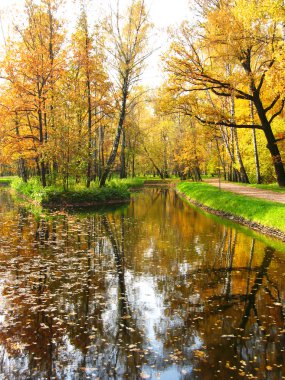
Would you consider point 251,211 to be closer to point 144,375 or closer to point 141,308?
point 141,308

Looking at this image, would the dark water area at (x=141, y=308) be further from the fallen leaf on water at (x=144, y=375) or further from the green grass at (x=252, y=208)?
the green grass at (x=252, y=208)

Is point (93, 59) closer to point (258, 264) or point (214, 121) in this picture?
point (214, 121)

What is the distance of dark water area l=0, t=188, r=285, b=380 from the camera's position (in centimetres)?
Result: 504

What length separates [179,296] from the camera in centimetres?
764

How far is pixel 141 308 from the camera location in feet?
23.0

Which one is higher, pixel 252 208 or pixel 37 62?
pixel 37 62

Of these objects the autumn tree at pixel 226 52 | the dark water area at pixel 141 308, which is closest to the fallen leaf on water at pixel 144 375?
the dark water area at pixel 141 308

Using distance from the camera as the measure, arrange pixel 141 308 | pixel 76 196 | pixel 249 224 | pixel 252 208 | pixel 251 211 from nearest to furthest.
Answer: pixel 141 308
pixel 249 224
pixel 251 211
pixel 252 208
pixel 76 196

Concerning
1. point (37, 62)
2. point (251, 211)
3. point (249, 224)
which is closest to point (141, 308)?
point (249, 224)

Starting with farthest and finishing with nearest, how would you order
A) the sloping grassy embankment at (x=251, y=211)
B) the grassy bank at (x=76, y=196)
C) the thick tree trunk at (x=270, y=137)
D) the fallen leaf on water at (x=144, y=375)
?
the grassy bank at (x=76, y=196) → the thick tree trunk at (x=270, y=137) → the sloping grassy embankment at (x=251, y=211) → the fallen leaf on water at (x=144, y=375)

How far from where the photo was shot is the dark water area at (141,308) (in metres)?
5.04

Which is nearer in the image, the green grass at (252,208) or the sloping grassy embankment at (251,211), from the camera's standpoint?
the sloping grassy embankment at (251,211)

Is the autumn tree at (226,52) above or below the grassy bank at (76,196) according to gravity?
above

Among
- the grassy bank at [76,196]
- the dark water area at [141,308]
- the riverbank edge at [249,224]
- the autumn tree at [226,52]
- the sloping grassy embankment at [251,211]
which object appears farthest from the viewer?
the grassy bank at [76,196]
